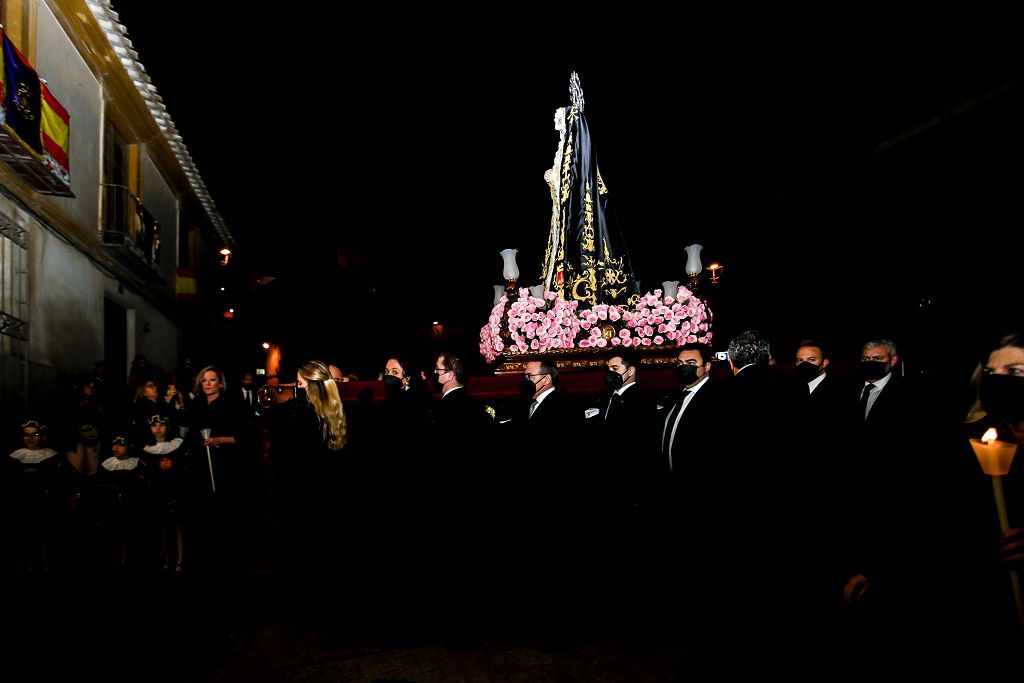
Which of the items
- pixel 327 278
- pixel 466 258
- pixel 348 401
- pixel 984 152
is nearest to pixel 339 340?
pixel 327 278

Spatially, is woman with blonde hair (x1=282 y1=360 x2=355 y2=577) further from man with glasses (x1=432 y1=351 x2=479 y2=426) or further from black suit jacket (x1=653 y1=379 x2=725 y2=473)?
black suit jacket (x1=653 y1=379 x2=725 y2=473)

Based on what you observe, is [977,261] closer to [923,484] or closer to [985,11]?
[985,11]

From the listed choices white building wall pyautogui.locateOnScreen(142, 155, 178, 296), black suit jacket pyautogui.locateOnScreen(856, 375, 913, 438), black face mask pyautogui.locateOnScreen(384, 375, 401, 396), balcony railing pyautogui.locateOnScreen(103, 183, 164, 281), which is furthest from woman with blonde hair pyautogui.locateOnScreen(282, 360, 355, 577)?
white building wall pyautogui.locateOnScreen(142, 155, 178, 296)

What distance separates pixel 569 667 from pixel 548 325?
316cm

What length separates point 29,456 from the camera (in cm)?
495

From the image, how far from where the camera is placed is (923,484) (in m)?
2.49

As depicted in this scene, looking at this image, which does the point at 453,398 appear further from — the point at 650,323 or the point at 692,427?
the point at 650,323

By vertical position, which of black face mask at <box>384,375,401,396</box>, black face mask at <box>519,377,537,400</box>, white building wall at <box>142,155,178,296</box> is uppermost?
white building wall at <box>142,155,178,296</box>

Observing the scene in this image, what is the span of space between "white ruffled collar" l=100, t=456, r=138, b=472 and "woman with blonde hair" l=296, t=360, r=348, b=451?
1914 millimetres

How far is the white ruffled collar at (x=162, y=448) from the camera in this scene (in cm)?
509

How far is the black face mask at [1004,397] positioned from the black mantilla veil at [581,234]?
154 inches

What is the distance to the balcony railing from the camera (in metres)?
11.4

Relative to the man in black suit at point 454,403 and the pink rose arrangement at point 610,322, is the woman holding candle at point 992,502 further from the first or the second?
the pink rose arrangement at point 610,322

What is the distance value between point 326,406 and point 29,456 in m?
2.70
